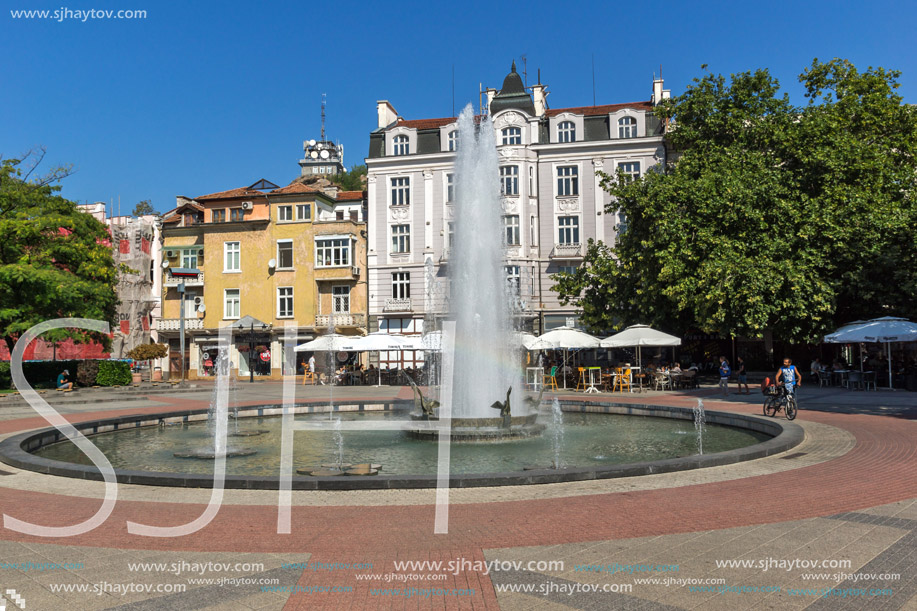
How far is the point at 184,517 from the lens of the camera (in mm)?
8227

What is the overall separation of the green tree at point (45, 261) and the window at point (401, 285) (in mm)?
17992

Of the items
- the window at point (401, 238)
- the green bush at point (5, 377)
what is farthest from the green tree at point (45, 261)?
the window at point (401, 238)

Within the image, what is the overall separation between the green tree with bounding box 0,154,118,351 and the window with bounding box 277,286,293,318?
1166 centimetres

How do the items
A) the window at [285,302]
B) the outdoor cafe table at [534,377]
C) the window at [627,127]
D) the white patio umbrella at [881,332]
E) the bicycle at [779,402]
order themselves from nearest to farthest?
the bicycle at [779,402] → the white patio umbrella at [881,332] → the outdoor cafe table at [534,377] → the window at [627,127] → the window at [285,302]

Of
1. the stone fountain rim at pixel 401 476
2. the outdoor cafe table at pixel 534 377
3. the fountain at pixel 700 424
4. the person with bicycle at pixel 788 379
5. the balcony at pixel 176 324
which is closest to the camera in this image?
the stone fountain rim at pixel 401 476

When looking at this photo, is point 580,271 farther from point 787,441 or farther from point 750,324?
point 787,441

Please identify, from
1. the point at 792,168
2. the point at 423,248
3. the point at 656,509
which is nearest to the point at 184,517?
the point at 656,509

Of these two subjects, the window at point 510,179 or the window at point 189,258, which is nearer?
the window at point 510,179

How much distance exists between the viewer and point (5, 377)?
38.4 meters

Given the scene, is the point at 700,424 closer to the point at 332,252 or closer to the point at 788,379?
the point at 788,379

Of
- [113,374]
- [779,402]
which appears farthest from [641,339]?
[113,374]

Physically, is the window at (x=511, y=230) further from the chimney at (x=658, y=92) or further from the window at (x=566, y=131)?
the chimney at (x=658, y=92)

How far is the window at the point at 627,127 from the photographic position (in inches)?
1858

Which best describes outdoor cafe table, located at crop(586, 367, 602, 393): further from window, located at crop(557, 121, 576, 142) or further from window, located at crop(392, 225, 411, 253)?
window, located at crop(557, 121, 576, 142)
